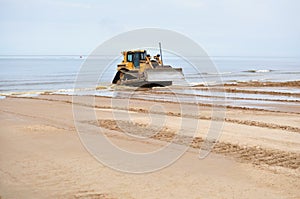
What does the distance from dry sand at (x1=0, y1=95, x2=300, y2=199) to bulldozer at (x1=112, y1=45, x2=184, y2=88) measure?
14.0 metres

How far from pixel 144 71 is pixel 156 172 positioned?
747 inches

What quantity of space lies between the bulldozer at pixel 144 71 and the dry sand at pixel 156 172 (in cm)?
1398

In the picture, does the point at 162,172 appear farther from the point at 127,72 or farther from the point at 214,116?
the point at 127,72

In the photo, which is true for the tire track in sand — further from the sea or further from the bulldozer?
the bulldozer

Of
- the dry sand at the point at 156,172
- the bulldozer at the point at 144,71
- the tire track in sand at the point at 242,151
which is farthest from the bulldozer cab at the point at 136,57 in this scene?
the tire track in sand at the point at 242,151

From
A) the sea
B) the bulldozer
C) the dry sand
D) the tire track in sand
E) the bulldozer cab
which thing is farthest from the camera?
the bulldozer cab

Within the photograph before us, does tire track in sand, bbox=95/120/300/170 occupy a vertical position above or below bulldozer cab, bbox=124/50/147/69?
below

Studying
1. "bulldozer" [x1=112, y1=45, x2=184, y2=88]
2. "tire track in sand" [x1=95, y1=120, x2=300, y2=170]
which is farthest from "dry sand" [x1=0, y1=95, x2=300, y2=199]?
"bulldozer" [x1=112, y1=45, x2=184, y2=88]

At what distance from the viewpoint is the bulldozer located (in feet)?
85.0

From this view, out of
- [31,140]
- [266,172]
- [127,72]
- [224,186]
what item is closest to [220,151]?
[266,172]

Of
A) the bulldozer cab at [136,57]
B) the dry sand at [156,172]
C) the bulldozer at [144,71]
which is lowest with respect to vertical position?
the dry sand at [156,172]

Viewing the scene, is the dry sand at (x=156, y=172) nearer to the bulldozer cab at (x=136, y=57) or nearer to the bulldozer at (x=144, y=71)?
the bulldozer at (x=144, y=71)

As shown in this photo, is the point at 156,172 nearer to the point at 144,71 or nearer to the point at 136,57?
the point at 144,71

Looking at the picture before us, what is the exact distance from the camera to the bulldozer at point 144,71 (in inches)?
1021
